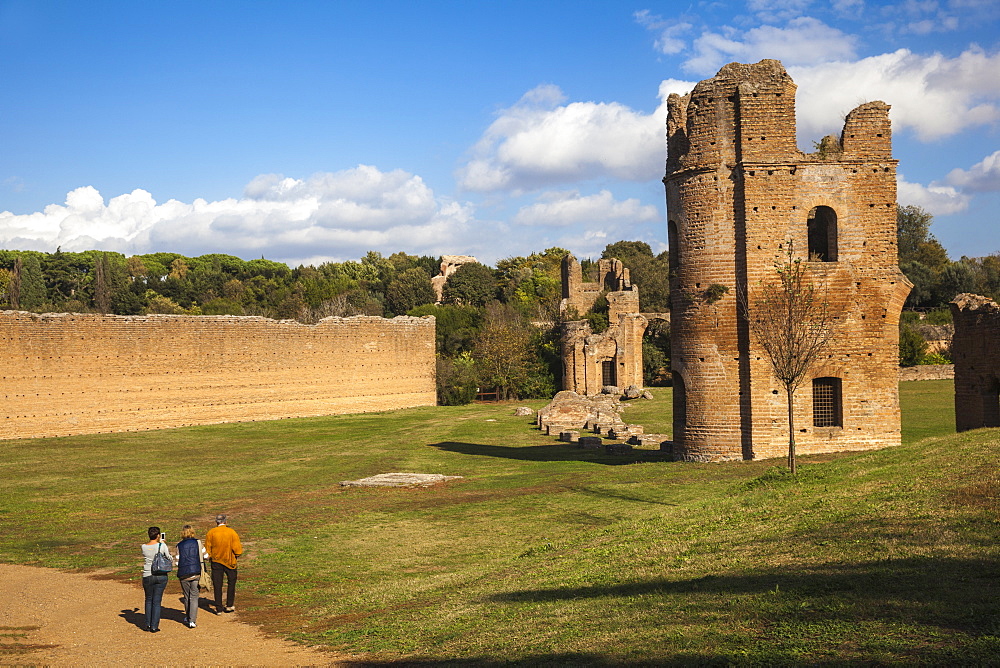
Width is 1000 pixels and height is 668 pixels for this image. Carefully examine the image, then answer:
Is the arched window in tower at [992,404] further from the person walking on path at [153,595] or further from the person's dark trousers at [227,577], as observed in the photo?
the person walking on path at [153,595]

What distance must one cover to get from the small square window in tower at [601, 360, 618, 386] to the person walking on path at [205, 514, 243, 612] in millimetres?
38074

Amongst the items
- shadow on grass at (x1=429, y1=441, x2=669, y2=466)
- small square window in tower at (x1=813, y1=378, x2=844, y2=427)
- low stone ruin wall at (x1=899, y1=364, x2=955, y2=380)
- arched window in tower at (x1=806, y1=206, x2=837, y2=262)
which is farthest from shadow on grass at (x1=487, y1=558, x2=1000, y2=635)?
low stone ruin wall at (x1=899, y1=364, x2=955, y2=380)

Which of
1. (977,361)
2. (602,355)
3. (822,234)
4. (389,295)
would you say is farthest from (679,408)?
(389,295)

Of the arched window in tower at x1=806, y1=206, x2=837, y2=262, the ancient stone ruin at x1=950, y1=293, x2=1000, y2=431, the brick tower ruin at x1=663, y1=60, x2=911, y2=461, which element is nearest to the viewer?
the ancient stone ruin at x1=950, y1=293, x2=1000, y2=431

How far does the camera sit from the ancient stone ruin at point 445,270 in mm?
95688

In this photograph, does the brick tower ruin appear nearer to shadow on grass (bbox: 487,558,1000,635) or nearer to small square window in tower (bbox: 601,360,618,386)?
shadow on grass (bbox: 487,558,1000,635)

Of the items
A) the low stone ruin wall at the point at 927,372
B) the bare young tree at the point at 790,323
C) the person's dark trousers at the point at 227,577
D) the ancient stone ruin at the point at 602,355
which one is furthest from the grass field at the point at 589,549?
the low stone ruin wall at the point at 927,372

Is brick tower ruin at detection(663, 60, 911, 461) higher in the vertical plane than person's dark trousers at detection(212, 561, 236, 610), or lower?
higher

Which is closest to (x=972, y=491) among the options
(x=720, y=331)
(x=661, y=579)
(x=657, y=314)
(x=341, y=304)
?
(x=661, y=579)

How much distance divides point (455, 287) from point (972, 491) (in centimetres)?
8133

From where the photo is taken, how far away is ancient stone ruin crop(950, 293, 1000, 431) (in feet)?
56.9

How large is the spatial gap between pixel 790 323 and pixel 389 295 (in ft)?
242

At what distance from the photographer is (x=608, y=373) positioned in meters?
48.2

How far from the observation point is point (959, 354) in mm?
18547
